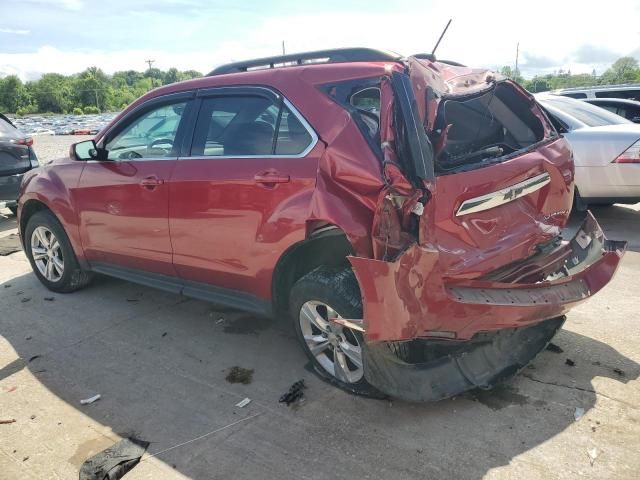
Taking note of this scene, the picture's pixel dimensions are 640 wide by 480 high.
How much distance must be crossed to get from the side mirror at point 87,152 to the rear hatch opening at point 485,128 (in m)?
2.86

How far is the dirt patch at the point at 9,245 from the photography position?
22.7 ft

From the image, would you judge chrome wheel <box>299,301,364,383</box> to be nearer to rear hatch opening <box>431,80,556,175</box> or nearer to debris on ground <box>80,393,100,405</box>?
rear hatch opening <box>431,80,556,175</box>

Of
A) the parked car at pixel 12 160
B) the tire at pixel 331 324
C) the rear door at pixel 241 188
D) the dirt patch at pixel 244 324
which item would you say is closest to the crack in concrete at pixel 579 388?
the tire at pixel 331 324

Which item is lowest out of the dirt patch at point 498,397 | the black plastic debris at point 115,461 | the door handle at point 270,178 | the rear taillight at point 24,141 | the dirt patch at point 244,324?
the dirt patch at point 498,397

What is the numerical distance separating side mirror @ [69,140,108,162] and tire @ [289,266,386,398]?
7.35ft

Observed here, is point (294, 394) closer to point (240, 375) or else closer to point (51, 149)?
point (240, 375)

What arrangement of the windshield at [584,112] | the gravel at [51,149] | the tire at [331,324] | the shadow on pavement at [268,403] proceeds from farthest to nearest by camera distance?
the gravel at [51,149] → the windshield at [584,112] → the tire at [331,324] → the shadow on pavement at [268,403]

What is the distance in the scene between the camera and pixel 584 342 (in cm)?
371

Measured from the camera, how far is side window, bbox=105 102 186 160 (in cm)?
402

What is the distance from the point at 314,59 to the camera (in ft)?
11.7

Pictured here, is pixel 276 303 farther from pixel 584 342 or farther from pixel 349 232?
pixel 584 342

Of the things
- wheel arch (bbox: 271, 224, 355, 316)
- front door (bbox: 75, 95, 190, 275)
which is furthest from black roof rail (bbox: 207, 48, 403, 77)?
wheel arch (bbox: 271, 224, 355, 316)

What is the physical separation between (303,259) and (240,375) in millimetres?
880

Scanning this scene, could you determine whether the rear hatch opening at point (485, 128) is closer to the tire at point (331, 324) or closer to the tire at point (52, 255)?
the tire at point (331, 324)
